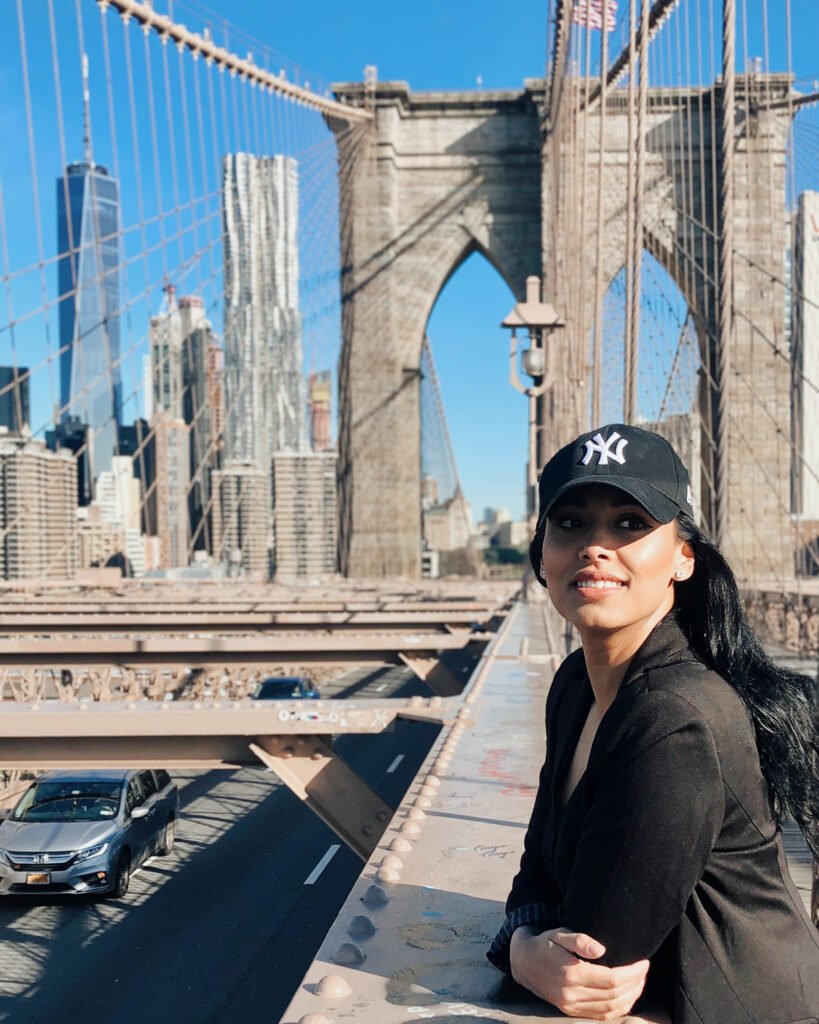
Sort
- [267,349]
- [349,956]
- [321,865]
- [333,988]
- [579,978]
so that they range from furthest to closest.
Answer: [267,349], [321,865], [349,956], [333,988], [579,978]

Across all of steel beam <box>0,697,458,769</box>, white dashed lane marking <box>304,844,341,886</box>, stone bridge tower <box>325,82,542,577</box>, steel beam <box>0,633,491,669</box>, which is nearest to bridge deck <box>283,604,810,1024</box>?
steel beam <box>0,697,458,769</box>

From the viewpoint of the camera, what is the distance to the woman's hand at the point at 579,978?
5.20 ft

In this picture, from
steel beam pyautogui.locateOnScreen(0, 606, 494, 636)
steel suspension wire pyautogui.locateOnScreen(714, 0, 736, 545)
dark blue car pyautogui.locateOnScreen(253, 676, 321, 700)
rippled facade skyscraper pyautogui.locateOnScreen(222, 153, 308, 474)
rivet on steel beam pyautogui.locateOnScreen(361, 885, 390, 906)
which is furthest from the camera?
rippled facade skyscraper pyautogui.locateOnScreen(222, 153, 308, 474)

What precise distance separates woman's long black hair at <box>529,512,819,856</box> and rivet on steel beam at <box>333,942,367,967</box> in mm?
761

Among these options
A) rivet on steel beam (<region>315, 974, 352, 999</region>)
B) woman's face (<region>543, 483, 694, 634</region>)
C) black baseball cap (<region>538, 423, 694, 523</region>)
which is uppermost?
black baseball cap (<region>538, 423, 694, 523</region>)

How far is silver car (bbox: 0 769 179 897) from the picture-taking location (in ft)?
27.8

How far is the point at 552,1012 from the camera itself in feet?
5.65

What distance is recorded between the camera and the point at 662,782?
58.3 inches

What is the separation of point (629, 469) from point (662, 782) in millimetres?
437

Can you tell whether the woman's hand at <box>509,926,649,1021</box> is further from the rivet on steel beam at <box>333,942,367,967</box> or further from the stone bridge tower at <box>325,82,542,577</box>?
the stone bridge tower at <box>325,82,542,577</box>

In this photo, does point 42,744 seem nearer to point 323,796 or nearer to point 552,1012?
point 323,796

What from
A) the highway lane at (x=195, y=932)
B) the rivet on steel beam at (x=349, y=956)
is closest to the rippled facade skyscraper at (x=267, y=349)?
the highway lane at (x=195, y=932)

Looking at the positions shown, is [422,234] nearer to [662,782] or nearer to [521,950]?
[521,950]

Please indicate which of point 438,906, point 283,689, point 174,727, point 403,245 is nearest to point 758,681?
point 438,906
